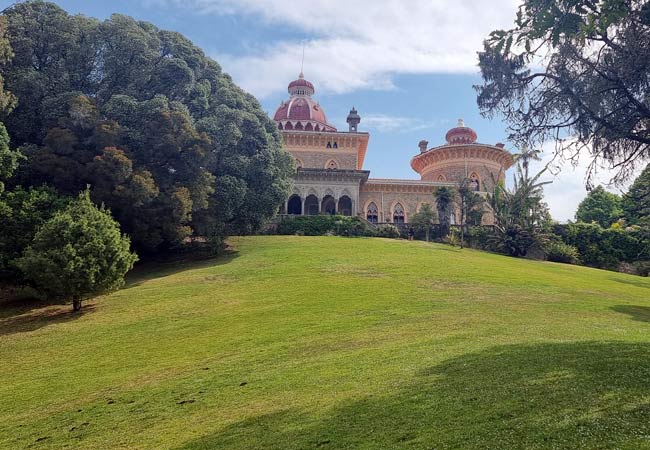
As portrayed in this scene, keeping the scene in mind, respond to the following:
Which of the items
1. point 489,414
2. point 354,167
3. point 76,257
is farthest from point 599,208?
point 489,414

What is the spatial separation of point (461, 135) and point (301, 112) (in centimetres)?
1667

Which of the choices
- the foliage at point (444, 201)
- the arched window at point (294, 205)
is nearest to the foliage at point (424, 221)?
the foliage at point (444, 201)

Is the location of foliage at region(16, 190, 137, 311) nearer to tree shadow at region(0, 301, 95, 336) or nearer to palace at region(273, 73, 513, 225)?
tree shadow at region(0, 301, 95, 336)

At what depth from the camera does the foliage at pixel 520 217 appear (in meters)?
33.1

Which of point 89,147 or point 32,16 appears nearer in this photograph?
point 89,147

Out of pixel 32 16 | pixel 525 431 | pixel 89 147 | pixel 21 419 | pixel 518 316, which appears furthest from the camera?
pixel 32 16

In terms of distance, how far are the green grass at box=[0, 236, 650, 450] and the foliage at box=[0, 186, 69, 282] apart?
5.65 feet

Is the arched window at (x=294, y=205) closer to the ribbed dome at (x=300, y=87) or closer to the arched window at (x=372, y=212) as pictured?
the arched window at (x=372, y=212)

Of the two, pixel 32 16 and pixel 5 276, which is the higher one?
pixel 32 16

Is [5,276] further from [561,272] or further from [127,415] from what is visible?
[561,272]

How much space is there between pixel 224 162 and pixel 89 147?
6.25 m

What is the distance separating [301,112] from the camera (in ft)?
170

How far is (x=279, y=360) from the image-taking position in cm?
1030

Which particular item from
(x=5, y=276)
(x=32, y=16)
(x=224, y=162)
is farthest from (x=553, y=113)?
(x=32, y=16)
